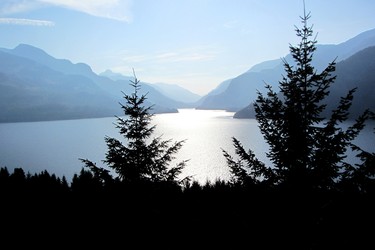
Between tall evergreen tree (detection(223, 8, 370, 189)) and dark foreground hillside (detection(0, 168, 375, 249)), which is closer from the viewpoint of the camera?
dark foreground hillside (detection(0, 168, 375, 249))

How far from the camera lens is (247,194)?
36.6 feet

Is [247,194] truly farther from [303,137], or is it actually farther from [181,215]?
[181,215]

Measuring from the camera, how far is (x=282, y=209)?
9.62 m

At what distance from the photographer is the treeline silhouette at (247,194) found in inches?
367

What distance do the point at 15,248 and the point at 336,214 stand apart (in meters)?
17.8

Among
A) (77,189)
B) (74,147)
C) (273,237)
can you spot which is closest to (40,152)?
(74,147)

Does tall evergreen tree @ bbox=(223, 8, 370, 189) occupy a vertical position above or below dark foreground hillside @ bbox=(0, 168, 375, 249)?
above

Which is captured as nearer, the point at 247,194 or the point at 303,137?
the point at 303,137

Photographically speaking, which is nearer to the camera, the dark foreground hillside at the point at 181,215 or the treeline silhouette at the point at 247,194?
the dark foreground hillside at the point at 181,215

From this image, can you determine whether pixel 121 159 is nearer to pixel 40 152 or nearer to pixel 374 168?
pixel 374 168

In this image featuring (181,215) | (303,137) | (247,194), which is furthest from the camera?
(181,215)

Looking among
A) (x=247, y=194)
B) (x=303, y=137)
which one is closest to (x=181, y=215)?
(x=247, y=194)

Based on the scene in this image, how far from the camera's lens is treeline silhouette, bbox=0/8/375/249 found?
30.6 feet

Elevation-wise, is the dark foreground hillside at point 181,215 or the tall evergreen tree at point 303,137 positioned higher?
the tall evergreen tree at point 303,137
